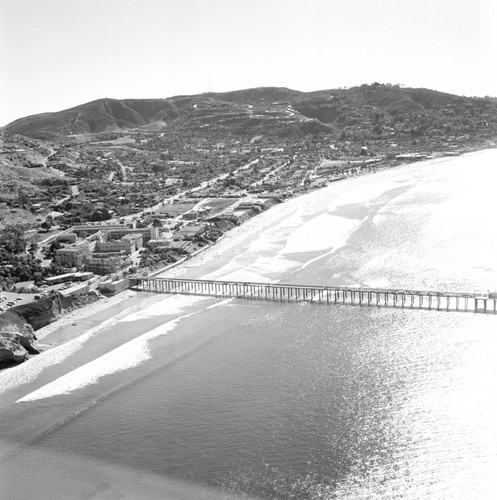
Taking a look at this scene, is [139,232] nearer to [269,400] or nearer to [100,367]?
[100,367]

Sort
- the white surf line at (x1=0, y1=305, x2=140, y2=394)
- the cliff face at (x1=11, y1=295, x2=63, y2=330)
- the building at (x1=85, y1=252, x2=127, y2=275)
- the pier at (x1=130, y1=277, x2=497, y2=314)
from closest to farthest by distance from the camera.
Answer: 1. the white surf line at (x1=0, y1=305, x2=140, y2=394)
2. the pier at (x1=130, y1=277, x2=497, y2=314)
3. the cliff face at (x1=11, y1=295, x2=63, y2=330)
4. the building at (x1=85, y1=252, x2=127, y2=275)

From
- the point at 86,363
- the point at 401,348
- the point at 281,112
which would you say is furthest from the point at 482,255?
the point at 281,112

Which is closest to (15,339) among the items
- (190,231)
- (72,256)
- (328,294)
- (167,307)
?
(167,307)

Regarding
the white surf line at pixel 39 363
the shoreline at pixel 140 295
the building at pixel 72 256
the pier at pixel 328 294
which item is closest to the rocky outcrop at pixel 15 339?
the white surf line at pixel 39 363

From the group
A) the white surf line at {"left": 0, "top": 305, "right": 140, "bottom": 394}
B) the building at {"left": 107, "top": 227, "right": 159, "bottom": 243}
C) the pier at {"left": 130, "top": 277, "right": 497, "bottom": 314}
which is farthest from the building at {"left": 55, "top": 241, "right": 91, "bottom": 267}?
the white surf line at {"left": 0, "top": 305, "right": 140, "bottom": 394}

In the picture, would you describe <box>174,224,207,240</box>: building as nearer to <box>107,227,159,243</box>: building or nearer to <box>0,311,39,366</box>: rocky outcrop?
<box>107,227,159,243</box>: building

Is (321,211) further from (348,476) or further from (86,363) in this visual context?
(348,476)

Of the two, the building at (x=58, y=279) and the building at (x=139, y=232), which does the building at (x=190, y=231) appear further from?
the building at (x=58, y=279)
